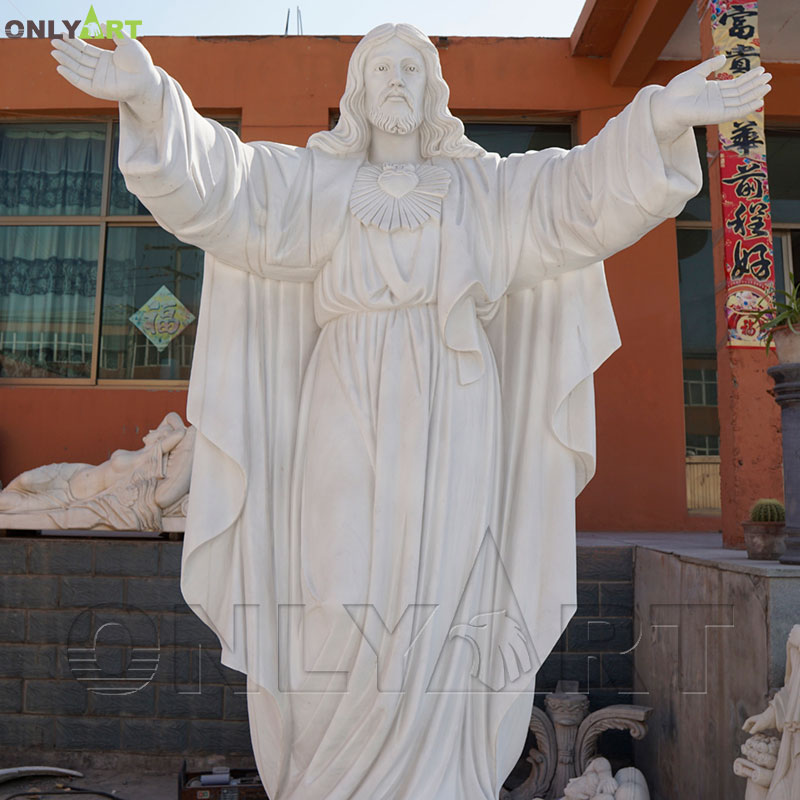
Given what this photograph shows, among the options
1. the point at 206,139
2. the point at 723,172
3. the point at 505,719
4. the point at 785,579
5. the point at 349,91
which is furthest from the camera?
the point at 723,172

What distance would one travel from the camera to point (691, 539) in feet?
20.0

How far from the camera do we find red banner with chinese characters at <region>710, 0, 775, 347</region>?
537 cm

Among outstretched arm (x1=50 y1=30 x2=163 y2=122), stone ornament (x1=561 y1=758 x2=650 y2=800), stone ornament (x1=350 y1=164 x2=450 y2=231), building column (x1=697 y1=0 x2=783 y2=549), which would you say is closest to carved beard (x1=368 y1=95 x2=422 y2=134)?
stone ornament (x1=350 y1=164 x2=450 y2=231)

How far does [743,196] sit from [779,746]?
351 centimetres

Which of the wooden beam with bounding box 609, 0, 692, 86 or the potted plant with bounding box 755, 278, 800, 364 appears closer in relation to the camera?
the potted plant with bounding box 755, 278, 800, 364

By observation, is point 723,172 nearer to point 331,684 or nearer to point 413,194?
point 413,194

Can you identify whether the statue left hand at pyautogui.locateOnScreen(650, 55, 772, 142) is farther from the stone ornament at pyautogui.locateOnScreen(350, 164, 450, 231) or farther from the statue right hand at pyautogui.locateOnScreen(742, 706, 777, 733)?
the statue right hand at pyautogui.locateOnScreen(742, 706, 777, 733)

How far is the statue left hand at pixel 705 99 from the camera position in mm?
2227

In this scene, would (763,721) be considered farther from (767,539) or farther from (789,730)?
(767,539)

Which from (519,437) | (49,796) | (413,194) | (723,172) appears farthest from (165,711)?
(723,172)

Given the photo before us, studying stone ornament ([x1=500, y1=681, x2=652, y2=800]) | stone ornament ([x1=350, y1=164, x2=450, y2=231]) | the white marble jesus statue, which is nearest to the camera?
the white marble jesus statue

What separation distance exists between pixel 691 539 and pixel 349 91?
4.37m

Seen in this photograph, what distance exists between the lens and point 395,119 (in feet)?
8.46

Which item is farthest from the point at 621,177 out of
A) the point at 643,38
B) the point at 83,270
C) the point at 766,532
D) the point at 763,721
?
the point at 83,270
